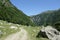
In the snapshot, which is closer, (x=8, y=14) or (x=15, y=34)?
(x=15, y=34)

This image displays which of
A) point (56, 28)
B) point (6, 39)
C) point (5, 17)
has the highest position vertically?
point (5, 17)

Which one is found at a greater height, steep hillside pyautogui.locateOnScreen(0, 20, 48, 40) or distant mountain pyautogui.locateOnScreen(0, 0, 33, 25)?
distant mountain pyautogui.locateOnScreen(0, 0, 33, 25)

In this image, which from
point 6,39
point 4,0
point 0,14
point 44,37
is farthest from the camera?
point 4,0

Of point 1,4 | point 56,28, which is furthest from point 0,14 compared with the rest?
point 56,28

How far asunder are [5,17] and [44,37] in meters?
90.8

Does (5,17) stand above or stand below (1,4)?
below

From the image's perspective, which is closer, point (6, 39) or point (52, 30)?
point (6, 39)

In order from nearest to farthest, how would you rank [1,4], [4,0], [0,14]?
[0,14] < [1,4] < [4,0]

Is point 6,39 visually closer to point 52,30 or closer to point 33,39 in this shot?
point 33,39

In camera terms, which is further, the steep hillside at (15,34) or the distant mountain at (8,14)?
the distant mountain at (8,14)

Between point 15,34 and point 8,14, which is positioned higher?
point 8,14

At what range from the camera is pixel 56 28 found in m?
43.8

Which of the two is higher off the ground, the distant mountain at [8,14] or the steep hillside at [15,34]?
the distant mountain at [8,14]

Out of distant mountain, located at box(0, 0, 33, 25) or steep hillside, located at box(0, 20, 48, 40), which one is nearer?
steep hillside, located at box(0, 20, 48, 40)
